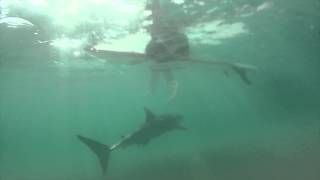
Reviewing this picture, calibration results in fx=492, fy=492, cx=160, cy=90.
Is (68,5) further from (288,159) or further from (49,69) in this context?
(288,159)

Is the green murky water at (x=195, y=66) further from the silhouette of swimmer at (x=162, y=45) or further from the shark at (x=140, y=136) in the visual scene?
the shark at (x=140, y=136)

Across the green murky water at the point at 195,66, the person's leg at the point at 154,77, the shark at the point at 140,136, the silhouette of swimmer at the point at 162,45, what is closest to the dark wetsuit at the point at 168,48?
the silhouette of swimmer at the point at 162,45

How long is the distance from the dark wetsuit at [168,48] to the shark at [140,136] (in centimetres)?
347

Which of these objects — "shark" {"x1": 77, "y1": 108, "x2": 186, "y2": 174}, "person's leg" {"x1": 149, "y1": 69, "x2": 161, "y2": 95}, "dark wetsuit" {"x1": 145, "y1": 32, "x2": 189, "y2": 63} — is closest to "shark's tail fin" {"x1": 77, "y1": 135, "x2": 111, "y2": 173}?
"shark" {"x1": 77, "y1": 108, "x2": 186, "y2": 174}

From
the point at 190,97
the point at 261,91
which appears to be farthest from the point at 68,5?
the point at 190,97

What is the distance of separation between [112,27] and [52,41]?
3131 millimetres

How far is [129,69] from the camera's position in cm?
3494

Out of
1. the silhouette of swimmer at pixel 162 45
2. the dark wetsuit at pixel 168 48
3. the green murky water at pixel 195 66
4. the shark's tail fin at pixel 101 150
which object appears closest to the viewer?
the shark's tail fin at pixel 101 150

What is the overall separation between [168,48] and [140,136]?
4744mm

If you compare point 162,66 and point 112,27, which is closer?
point 112,27

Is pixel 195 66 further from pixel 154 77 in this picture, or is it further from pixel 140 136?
pixel 140 136

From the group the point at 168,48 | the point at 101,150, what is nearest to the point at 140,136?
the point at 101,150

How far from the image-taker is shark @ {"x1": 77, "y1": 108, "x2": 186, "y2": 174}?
18.8 meters

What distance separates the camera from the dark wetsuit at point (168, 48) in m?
21.9
